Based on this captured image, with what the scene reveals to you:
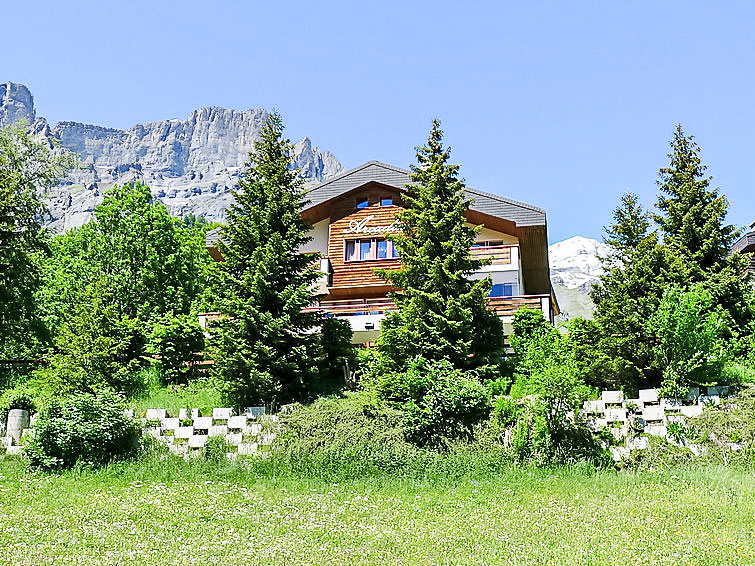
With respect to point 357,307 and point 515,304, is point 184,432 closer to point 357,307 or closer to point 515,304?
point 357,307

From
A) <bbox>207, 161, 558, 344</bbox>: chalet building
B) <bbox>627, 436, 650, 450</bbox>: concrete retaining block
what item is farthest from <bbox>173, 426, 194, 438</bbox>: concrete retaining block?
<bbox>627, 436, 650, 450</bbox>: concrete retaining block

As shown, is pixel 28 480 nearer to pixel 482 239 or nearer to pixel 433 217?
pixel 433 217

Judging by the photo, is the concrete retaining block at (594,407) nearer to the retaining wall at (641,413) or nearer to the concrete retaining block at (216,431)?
the retaining wall at (641,413)

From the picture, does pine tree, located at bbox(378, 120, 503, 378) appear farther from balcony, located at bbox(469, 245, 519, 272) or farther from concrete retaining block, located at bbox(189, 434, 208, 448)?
balcony, located at bbox(469, 245, 519, 272)

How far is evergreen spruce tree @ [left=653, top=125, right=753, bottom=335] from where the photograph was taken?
23047mm

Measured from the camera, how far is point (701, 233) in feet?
79.5

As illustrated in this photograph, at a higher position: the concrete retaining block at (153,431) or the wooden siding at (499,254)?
the wooden siding at (499,254)

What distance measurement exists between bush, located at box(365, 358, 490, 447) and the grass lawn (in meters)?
2.12

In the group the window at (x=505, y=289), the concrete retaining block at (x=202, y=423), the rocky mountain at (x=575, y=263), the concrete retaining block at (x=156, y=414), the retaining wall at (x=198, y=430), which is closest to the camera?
the retaining wall at (x=198, y=430)

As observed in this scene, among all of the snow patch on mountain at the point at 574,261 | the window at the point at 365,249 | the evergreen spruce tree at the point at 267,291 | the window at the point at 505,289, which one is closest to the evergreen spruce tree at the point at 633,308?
the window at the point at 505,289

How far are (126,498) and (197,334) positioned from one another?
10975 millimetres

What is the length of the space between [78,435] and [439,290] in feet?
34.0

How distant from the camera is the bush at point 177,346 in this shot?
24797mm

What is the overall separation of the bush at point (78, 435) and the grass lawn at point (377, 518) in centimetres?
77
